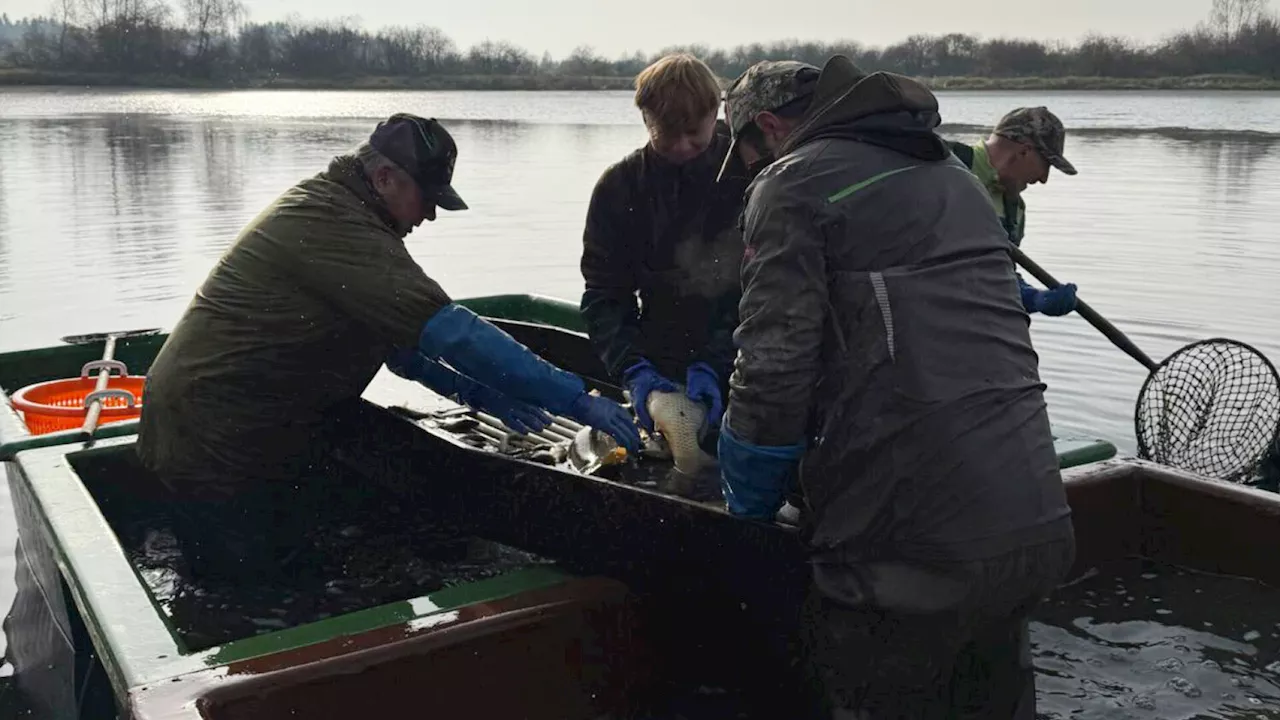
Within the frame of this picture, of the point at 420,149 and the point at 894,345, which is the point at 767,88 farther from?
the point at 420,149

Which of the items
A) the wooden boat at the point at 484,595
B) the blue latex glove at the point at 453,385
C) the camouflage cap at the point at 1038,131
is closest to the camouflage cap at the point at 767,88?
the wooden boat at the point at 484,595

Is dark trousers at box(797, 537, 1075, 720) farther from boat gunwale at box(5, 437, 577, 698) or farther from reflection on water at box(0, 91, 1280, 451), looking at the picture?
reflection on water at box(0, 91, 1280, 451)

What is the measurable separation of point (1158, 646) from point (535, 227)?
1297cm

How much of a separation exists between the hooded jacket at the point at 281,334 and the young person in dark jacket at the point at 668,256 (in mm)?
787

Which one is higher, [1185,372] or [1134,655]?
[1185,372]

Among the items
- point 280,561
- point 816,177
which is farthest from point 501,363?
point 816,177

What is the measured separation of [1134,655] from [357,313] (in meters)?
2.69

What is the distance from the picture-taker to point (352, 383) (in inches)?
170

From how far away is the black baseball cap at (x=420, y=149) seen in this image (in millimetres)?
4035

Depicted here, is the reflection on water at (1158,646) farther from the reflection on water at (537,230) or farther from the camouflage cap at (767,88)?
the reflection on water at (537,230)

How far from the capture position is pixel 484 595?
3318 mm

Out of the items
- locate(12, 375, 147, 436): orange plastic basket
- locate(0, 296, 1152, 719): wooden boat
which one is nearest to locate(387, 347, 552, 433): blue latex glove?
locate(0, 296, 1152, 719): wooden boat

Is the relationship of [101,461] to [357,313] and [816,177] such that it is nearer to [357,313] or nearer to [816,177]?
[357,313]

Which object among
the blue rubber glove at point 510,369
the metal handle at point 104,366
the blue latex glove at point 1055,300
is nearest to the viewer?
the blue rubber glove at point 510,369
